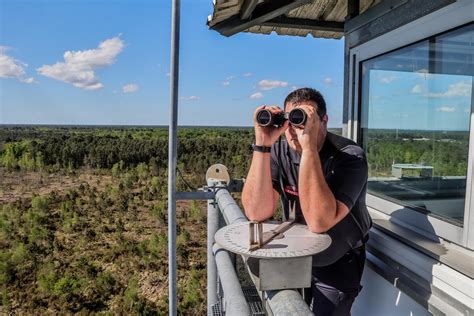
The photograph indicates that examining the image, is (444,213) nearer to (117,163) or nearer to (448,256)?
(448,256)

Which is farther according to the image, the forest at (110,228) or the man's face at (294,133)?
the forest at (110,228)

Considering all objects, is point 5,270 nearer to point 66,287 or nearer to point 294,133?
point 66,287

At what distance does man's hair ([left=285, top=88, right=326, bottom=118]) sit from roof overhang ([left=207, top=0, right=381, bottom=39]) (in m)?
0.53

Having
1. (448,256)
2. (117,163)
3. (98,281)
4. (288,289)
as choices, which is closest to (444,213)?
(448,256)

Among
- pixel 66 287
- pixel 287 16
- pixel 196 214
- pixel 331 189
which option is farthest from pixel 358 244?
pixel 196 214

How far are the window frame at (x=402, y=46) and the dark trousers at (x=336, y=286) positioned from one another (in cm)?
32

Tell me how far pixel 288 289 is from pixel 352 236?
0.59 metres

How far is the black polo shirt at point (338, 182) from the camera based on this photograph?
107 cm

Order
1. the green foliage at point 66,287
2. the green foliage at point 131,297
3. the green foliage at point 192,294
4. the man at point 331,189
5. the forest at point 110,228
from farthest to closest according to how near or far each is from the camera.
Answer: the green foliage at point 66,287 → the green foliage at point 131,297 → the green foliage at point 192,294 → the forest at point 110,228 → the man at point 331,189

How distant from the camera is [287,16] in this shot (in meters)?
2.29

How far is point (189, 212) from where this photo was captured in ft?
48.2

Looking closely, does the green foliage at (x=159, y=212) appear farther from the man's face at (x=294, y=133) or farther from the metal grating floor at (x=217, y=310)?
the man's face at (x=294, y=133)

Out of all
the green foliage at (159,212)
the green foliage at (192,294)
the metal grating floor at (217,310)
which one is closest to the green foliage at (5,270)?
the green foliage at (192,294)

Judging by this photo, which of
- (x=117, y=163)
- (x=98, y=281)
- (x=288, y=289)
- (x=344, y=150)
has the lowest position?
(x=98, y=281)
